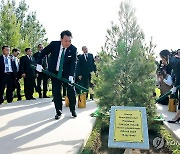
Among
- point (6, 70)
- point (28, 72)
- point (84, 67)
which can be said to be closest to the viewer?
point (6, 70)

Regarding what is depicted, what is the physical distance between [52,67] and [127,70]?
185 centimetres

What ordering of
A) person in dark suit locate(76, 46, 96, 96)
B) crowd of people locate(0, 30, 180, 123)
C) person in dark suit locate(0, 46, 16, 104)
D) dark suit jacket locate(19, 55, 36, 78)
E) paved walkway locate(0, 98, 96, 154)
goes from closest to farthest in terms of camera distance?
paved walkway locate(0, 98, 96, 154), crowd of people locate(0, 30, 180, 123), person in dark suit locate(0, 46, 16, 104), dark suit jacket locate(19, 55, 36, 78), person in dark suit locate(76, 46, 96, 96)

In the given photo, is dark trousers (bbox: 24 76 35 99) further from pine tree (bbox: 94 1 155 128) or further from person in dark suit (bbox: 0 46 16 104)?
pine tree (bbox: 94 1 155 128)

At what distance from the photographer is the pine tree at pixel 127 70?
566cm

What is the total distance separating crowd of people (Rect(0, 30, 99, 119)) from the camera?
6828 mm

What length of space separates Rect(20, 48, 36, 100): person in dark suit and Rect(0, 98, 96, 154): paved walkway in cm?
291

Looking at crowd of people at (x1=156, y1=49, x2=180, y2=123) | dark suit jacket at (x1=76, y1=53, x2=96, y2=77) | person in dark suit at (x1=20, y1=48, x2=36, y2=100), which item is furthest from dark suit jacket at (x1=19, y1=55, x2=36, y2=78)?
crowd of people at (x1=156, y1=49, x2=180, y2=123)

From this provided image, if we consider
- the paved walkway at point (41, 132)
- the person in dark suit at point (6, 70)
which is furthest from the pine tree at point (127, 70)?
the person in dark suit at point (6, 70)

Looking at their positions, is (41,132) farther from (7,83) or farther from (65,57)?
(7,83)

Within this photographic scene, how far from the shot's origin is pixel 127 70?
5.79 metres

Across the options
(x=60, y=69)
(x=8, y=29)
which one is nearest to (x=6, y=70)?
(x=60, y=69)

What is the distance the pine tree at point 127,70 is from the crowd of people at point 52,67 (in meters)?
1.11

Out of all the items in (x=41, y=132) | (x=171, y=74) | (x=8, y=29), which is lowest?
(x=41, y=132)

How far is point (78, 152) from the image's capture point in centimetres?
420
